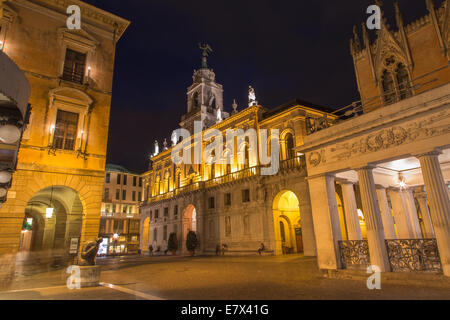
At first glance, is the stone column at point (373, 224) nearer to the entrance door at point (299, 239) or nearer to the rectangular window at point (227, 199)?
the entrance door at point (299, 239)

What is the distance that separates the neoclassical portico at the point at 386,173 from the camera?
8.84m

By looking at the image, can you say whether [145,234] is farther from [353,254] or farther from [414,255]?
[414,255]

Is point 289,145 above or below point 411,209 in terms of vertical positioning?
above

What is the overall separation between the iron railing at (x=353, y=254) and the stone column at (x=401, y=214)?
431cm

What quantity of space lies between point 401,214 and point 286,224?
16197mm

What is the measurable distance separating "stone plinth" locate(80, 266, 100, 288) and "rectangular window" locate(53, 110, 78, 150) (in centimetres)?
876

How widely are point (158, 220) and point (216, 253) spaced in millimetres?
17722

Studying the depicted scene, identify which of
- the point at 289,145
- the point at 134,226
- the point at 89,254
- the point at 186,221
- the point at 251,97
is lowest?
the point at 89,254

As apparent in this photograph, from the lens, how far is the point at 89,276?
10.2 m

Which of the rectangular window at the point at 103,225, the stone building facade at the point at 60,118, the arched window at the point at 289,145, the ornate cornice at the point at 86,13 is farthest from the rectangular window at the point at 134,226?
the ornate cornice at the point at 86,13

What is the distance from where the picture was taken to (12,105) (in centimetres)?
512

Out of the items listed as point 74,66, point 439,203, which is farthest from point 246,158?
point 439,203
